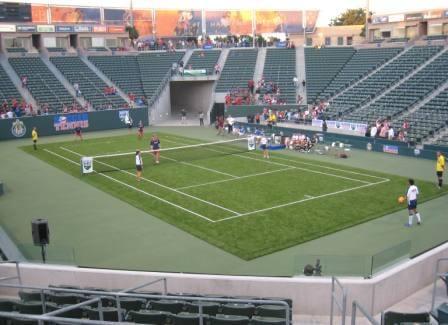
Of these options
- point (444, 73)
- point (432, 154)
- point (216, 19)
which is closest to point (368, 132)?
point (432, 154)

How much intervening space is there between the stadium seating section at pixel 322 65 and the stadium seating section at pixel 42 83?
71.2 feet

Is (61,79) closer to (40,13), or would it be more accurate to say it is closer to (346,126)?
(40,13)

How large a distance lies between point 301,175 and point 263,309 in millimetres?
16532

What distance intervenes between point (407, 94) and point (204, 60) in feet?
77.7

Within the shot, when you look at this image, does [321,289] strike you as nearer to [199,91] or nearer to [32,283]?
[32,283]

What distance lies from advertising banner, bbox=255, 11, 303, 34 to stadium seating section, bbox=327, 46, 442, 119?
31.6 m

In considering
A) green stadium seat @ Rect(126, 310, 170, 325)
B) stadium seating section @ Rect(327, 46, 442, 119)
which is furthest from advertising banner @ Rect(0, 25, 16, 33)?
green stadium seat @ Rect(126, 310, 170, 325)

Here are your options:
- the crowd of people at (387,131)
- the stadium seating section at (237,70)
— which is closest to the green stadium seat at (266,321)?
the crowd of people at (387,131)

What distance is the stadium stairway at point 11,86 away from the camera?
44.9 meters

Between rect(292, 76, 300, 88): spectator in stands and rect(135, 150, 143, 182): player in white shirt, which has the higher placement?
rect(292, 76, 300, 88): spectator in stands

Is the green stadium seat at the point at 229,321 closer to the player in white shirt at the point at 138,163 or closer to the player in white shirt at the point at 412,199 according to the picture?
the player in white shirt at the point at 412,199

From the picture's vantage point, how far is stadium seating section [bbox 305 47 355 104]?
48.7 m

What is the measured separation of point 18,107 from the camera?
42.4 meters

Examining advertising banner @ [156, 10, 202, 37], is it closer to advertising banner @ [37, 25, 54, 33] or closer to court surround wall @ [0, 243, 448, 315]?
advertising banner @ [37, 25, 54, 33]
